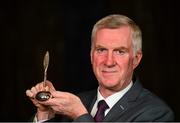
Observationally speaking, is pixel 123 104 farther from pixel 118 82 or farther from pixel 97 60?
pixel 97 60

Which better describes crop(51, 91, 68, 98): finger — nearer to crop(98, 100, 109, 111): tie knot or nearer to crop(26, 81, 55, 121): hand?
crop(26, 81, 55, 121): hand

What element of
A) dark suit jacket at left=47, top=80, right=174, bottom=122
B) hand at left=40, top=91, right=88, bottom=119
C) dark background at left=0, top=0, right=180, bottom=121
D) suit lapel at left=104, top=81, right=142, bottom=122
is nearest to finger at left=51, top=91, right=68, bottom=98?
hand at left=40, top=91, right=88, bottom=119

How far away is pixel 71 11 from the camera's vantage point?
16.0 ft

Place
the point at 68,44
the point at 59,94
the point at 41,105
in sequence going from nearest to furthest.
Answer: the point at 59,94 < the point at 41,105 < the point at 68,44

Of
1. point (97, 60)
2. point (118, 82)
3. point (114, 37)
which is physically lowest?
point (118, 82)

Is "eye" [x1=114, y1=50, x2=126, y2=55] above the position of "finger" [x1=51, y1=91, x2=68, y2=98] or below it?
above

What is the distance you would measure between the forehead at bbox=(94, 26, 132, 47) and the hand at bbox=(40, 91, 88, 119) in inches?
14.6

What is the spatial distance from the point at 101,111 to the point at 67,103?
13.1 inches

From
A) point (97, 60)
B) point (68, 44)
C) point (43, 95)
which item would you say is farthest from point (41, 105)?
point (68, 44)

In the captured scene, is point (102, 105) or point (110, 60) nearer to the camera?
point (110, 60)

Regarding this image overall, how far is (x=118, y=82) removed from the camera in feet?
9.00

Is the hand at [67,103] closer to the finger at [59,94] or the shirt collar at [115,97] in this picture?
the finger at [59,94]

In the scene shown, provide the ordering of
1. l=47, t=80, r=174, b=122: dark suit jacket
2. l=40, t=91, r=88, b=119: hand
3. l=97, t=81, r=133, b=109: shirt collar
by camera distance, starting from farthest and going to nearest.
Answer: l=97, t=81, r=133, b=109: shirt collar, l=47, t=80, r=174, b=122: dark suit jacket, l=40, t=91, r=88, b=119: hand

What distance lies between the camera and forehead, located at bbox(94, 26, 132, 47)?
2.69 meters
